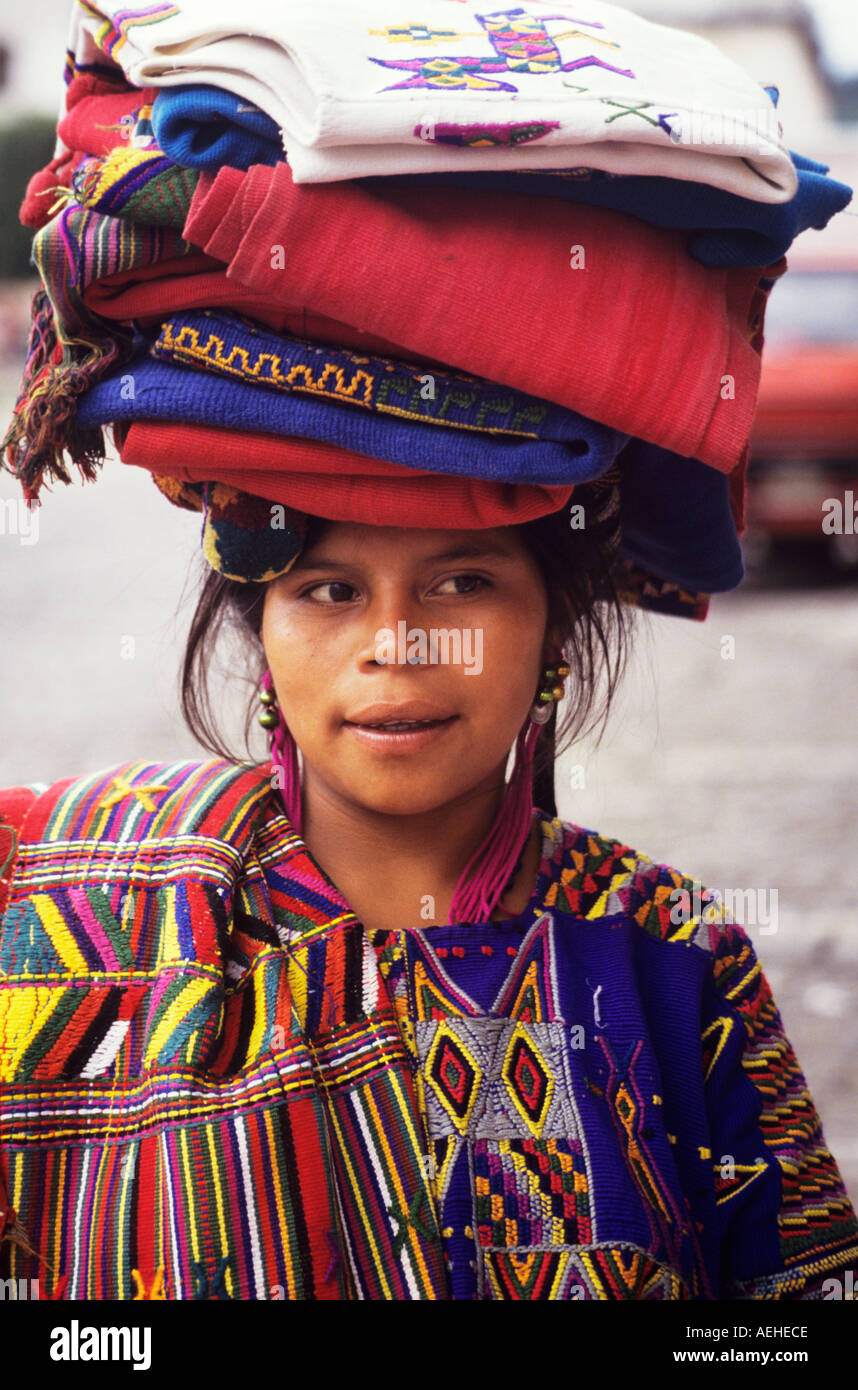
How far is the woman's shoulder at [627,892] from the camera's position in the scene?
180 centimetres

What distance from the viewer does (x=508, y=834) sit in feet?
6.05

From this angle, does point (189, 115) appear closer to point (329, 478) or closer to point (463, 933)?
point (329, 478)

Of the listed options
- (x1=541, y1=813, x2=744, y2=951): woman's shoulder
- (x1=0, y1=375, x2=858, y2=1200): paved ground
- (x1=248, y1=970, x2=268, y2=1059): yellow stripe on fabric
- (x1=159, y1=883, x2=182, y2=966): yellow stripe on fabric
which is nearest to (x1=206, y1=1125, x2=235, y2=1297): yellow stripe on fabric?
(x1=248, y1=970, x2=268, y2=1059): yellow stripe on fabric

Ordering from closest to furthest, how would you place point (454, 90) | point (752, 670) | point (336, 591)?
point (454, 90), point (336, 591), point (752, 670)

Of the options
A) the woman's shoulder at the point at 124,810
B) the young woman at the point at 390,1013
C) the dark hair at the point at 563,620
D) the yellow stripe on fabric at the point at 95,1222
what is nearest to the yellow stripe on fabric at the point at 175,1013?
the young woman at the point at 390,1013

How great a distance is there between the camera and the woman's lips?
163cm

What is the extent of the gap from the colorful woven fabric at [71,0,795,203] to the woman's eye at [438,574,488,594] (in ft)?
1.58

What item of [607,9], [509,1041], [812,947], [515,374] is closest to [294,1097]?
[509,1041]

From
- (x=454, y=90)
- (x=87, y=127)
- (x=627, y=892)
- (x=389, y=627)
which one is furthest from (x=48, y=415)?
(x=627, y=892)

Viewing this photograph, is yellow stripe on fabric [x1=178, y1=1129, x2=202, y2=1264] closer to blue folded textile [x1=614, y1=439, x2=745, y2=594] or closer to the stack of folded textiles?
the stack of folded textiles

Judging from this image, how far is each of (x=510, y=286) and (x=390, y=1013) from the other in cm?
80

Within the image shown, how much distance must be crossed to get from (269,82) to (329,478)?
0.39 metres

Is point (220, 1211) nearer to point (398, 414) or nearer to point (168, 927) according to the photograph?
point (168, 927)
